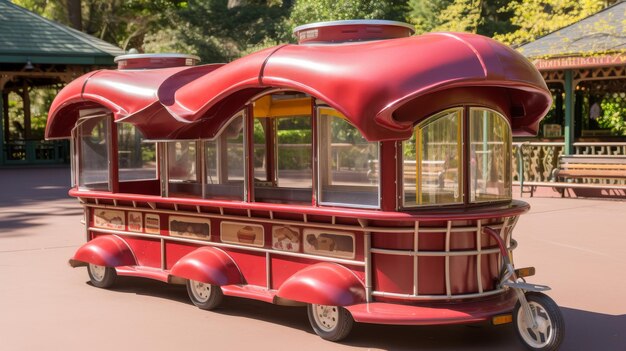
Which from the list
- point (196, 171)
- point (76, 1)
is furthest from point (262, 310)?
point (76, 1)

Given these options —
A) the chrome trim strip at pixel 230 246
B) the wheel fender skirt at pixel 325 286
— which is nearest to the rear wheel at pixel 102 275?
the chrome trim strip at pixel 230 246

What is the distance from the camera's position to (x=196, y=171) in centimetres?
839

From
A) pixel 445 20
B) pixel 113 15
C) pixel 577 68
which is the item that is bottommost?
pixel 577 68

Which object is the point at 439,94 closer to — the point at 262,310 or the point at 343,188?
the point at 343,188

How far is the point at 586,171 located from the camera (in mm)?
18266

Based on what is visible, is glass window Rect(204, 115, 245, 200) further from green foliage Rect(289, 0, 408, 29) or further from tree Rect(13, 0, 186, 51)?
tree Rect(13, 0, 186, 51)

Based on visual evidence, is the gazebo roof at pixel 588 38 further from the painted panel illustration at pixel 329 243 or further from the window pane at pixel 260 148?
the painted panel illustration at pixel 329 243

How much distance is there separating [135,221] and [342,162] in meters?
2.85

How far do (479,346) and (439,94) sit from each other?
78.5 inches

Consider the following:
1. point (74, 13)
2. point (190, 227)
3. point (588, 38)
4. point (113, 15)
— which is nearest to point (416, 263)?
point (190, 227)

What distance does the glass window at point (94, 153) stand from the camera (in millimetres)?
9078

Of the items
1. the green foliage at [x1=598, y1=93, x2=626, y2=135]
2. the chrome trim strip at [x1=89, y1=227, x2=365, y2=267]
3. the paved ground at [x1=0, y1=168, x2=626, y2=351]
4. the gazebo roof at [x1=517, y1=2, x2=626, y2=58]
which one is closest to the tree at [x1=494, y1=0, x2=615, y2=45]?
the gazebo roof at [x1=517, y1=2, x2=626, y2=58]

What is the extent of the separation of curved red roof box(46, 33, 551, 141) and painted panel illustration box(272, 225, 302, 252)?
115 cm

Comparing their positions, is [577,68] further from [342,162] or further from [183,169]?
[342,162]
